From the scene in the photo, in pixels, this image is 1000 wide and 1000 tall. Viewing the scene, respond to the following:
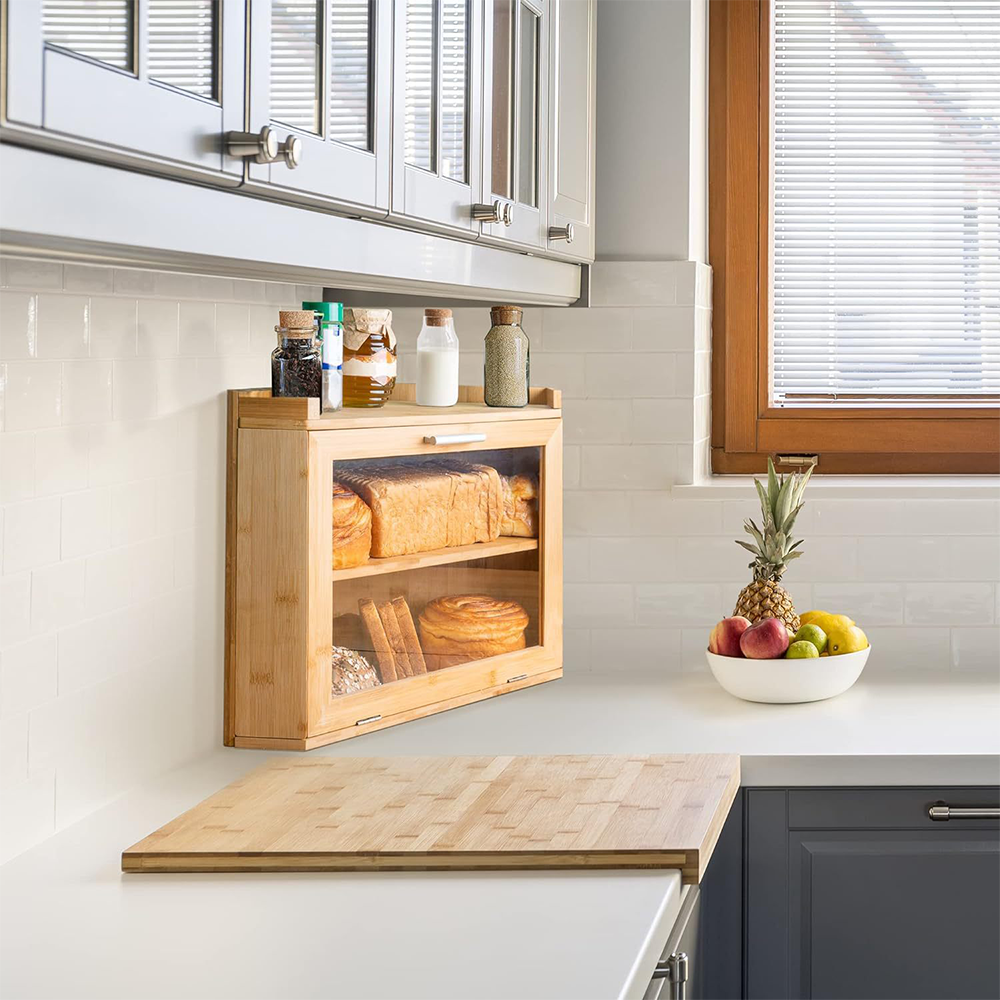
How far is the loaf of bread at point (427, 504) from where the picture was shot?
6.52 feet

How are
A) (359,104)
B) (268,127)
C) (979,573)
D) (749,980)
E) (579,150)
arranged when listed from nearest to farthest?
(268,127) < (359,104) < (749,980) < (579,150) < (979,573)

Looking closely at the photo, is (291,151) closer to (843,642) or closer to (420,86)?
(420,86)

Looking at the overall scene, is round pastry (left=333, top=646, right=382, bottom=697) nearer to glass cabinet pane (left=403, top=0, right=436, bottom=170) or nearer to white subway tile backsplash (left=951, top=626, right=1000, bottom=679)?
glass cabinet pane (left=403, top=0, right=436, bottom=170)

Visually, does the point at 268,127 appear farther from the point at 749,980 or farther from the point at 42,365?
the point at 749,980

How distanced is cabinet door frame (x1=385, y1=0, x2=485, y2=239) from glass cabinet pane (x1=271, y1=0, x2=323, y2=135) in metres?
0.22

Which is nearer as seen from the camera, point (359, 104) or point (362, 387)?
point (359, 104)

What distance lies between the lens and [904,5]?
2.75 meters

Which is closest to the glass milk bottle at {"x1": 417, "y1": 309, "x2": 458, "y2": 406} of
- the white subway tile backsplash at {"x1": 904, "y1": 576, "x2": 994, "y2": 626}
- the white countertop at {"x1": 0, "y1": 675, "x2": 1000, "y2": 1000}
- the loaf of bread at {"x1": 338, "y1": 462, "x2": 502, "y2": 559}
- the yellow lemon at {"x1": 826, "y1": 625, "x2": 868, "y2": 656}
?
the loaf of bread at {"x1": 338, "y1": 462, "x2": 502, "y2": 559}

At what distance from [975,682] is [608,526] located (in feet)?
2.56

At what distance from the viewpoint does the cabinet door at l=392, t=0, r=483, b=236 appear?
1558mm

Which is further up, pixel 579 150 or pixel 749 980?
pixel 579 150

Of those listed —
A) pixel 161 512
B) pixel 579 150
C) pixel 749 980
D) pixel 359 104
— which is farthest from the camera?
pixel 579 150

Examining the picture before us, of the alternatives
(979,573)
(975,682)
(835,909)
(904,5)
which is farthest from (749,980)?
(904,5)

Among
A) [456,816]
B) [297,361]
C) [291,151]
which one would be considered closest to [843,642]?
[456,816]
